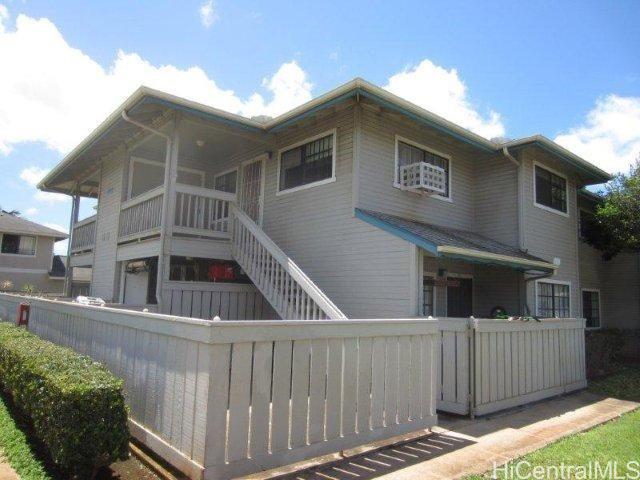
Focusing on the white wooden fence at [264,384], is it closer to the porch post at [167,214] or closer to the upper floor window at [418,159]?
the porch post at [167,214]

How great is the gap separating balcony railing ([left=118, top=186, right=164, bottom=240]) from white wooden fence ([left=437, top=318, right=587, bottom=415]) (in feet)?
21.6

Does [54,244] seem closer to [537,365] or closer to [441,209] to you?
[441,209]

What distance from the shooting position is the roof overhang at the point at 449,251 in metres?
7.84

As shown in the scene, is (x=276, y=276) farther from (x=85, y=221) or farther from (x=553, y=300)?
(x=85, y=221)

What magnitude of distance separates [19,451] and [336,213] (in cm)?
668

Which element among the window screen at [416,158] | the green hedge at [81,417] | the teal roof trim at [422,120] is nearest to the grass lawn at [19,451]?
the green hedge at [81,417]

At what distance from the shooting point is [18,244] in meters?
33.0

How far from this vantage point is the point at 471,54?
34.2ft

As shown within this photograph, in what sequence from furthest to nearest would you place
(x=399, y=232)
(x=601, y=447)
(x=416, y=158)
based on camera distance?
(x=416, y=158) → (x=399, y=232) → (x=601, y=447)

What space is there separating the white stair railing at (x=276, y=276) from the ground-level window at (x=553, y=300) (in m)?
6.78

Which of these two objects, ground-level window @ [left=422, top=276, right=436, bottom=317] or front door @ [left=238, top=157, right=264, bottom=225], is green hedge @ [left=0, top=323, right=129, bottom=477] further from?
front door @ [left=238, top=157, right=264, bottom=225]

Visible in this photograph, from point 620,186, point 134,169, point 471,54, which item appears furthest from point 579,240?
point 134,169

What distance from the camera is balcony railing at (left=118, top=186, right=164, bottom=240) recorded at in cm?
1021

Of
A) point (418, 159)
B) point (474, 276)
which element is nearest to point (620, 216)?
point (474, 276)
